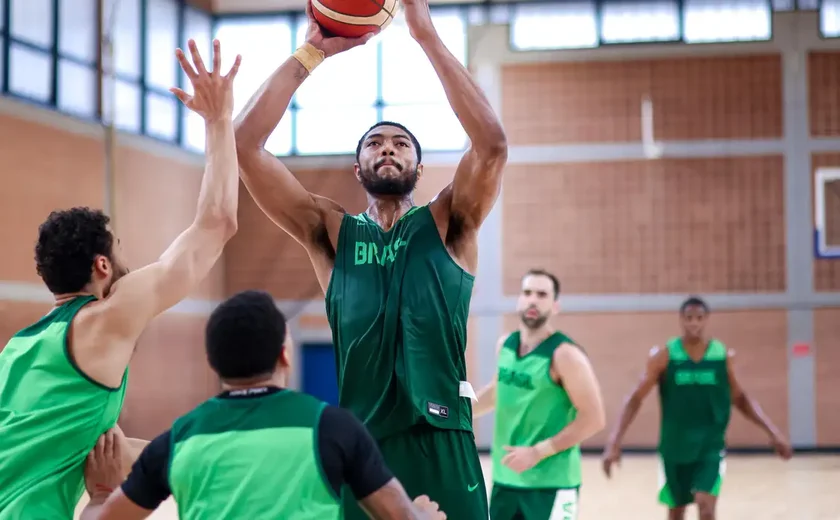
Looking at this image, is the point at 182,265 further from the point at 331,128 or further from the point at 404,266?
the point at 331,128

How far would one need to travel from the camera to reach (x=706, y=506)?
7215 mm

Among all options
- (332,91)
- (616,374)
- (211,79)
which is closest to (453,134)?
(332,91)

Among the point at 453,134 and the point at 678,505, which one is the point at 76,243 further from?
the point at 453,134

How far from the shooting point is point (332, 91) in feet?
52.5

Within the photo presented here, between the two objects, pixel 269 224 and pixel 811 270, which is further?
pixel 269 224

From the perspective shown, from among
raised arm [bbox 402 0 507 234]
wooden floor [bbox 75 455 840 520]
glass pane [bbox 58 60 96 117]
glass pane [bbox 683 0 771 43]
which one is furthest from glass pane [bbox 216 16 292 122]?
raised arm [bbox 402 0 507 234]

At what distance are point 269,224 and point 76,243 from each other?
1384 centimetres

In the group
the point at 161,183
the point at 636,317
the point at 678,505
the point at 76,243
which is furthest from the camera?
the point at 636,317

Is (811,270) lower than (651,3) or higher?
lower

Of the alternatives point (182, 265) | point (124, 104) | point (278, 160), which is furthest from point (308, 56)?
point (124, 104)

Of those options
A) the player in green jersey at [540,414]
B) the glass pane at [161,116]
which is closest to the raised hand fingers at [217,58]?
the player in green jersey at [540,414]

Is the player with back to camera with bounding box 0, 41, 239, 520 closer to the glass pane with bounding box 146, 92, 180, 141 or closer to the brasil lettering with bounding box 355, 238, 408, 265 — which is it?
the brasil lettering with bounding box 355, 238, 408, 265

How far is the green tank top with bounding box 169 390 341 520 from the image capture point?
2.18 meters

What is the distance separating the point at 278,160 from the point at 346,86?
13012 millimetres
